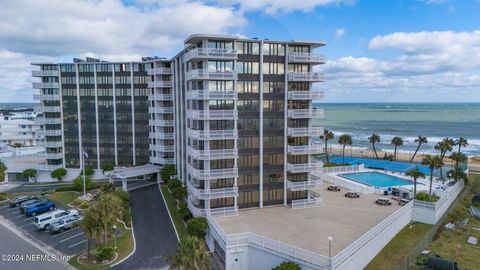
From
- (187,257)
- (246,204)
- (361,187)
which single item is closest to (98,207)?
(187,257)

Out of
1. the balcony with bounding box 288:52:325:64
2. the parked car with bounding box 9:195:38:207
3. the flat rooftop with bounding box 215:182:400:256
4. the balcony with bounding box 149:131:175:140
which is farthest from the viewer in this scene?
the balcony with bounding box 149:131:175:140

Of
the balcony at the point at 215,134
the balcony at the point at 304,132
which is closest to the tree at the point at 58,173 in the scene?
the balcony at the point at 215,134

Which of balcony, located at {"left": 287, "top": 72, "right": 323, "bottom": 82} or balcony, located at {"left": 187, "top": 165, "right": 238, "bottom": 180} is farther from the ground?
balcony, located at {"left": 287, "top": 72, "right": 323, "bottom": 82}

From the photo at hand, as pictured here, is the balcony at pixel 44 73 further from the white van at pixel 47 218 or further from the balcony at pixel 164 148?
the white van at pixel 47 218

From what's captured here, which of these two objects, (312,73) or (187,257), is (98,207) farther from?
(312,73)

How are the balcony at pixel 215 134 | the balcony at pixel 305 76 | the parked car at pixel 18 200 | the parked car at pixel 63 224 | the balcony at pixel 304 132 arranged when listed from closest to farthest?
the balcony at pixel 215 134 < the parked car at pixel 63 224 < the balcony at pixel 305 76 < the balcony at pixel 304 132 < the parked car at pixel 18 200

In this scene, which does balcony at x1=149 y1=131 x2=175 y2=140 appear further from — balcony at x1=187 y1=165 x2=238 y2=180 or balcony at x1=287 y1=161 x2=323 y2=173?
balcony at x1=287 y1=161 x2=323 y2=173

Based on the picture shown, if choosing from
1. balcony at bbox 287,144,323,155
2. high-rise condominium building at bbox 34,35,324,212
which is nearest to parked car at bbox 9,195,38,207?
high-rise condominium building at bbox 34,35,324,212
